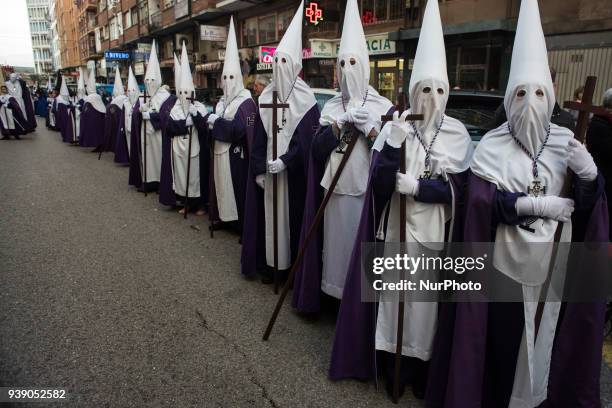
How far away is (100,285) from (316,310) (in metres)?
2.32

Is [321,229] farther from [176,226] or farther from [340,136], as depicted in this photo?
[176,226]

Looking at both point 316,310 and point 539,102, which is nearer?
point 539,102

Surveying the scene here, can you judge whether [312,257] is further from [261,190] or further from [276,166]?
[261,190]

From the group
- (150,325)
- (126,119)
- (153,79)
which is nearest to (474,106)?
(150,325)

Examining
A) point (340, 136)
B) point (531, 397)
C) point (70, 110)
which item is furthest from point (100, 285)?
point (70, 110)

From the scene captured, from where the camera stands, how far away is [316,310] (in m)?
3.87

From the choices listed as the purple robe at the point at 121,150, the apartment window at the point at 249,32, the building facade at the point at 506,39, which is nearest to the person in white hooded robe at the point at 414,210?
the building facade at the point at 506,39

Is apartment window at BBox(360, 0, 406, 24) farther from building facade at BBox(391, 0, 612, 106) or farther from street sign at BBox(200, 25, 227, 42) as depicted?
street sign at BBox(200, 25, 227, 42)

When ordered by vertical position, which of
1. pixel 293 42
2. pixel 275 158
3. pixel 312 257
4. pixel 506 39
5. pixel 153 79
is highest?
pixel 506 39

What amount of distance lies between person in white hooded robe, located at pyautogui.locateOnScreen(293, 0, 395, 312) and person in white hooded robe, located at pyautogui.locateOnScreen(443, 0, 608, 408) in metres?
1.09

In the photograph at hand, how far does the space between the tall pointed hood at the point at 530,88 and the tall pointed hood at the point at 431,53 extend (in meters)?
0.40

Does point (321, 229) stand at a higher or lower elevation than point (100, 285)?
higher

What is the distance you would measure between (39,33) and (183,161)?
414ft

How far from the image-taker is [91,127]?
14336mm
